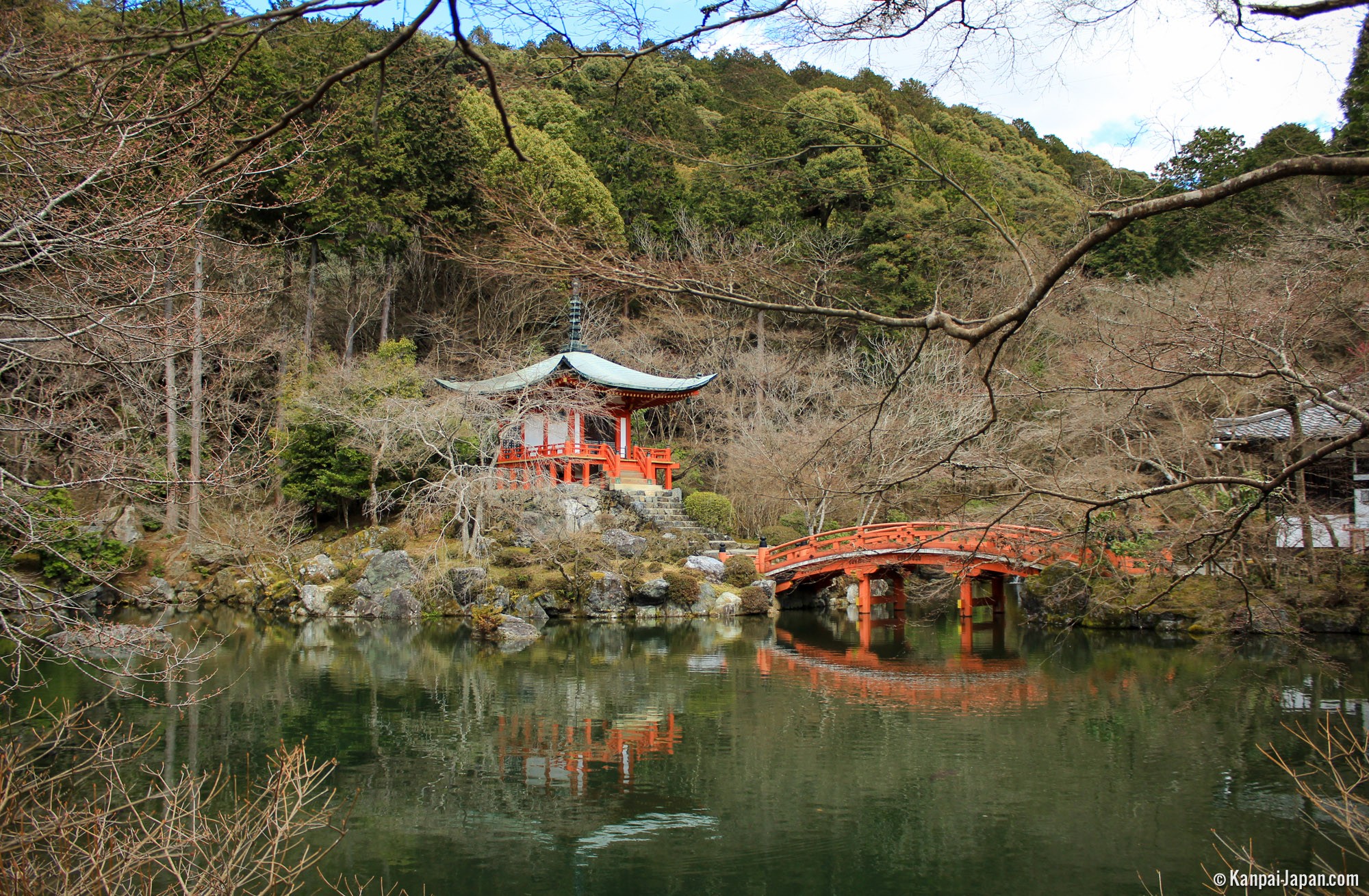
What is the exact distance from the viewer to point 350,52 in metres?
14.4

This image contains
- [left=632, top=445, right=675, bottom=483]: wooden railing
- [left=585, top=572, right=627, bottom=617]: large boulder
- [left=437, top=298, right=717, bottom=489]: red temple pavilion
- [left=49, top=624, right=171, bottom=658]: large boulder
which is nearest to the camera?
[left=49, top=624, right=171, bottom=658]: large boulder

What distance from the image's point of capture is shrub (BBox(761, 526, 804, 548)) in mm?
17938

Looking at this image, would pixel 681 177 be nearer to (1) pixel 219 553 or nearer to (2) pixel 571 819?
(1) pixel 219 553

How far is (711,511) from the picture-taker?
1745 centimetres

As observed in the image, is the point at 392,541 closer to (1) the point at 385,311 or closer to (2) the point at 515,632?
(2) the point at 515,632

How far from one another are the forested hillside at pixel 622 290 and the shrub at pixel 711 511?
105 centimetres

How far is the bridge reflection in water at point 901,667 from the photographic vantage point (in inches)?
353

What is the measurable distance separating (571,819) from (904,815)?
2.05m

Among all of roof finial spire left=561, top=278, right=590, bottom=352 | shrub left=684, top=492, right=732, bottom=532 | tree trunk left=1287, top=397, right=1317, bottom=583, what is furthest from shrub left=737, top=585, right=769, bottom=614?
tree trunk left=1287, top=397, right=1317, bottom=583

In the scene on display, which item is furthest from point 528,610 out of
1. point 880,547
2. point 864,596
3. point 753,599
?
point 864,596

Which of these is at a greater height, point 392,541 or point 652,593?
point 392,541

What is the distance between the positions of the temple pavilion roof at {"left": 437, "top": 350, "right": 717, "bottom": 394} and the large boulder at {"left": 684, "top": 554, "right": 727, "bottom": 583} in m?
3.74

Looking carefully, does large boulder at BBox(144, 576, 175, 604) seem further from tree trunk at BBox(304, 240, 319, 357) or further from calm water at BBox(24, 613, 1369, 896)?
tree trunk at BBox(304, 240, 319, 357)

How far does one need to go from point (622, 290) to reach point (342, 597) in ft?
42.5
